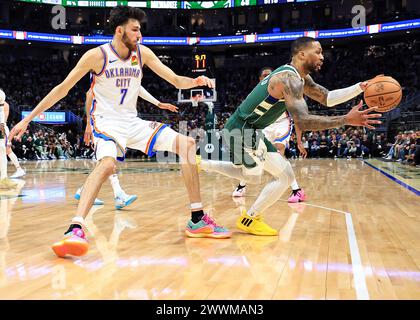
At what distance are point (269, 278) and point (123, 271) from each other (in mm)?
836

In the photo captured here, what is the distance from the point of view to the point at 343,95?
388 centimetres

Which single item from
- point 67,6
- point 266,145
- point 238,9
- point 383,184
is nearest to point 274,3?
point 238,9

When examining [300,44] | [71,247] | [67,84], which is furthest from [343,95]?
[71,247]

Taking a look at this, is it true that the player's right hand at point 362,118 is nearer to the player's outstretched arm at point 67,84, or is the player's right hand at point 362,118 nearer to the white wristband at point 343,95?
the white wristband at point 343,95

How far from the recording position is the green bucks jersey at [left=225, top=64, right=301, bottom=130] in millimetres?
3717

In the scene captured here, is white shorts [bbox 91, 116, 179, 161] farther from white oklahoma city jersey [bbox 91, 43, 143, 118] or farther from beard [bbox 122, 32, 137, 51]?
beard [bbox 122, 32, 137, 51]

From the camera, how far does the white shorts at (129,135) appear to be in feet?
11.3

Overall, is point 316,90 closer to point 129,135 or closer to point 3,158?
point 129,135

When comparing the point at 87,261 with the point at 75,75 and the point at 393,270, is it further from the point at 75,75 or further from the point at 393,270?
the point at 393,270

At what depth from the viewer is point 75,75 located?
131 inches

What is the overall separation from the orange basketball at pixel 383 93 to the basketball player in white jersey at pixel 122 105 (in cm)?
135

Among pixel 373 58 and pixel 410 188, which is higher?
pixel 373 58

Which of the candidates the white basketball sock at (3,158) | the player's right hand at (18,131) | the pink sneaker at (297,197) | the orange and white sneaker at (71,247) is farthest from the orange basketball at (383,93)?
the white basketball sock at (3,158)

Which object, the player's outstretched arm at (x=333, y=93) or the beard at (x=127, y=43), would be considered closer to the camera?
the beard at (x=127, y=43)
